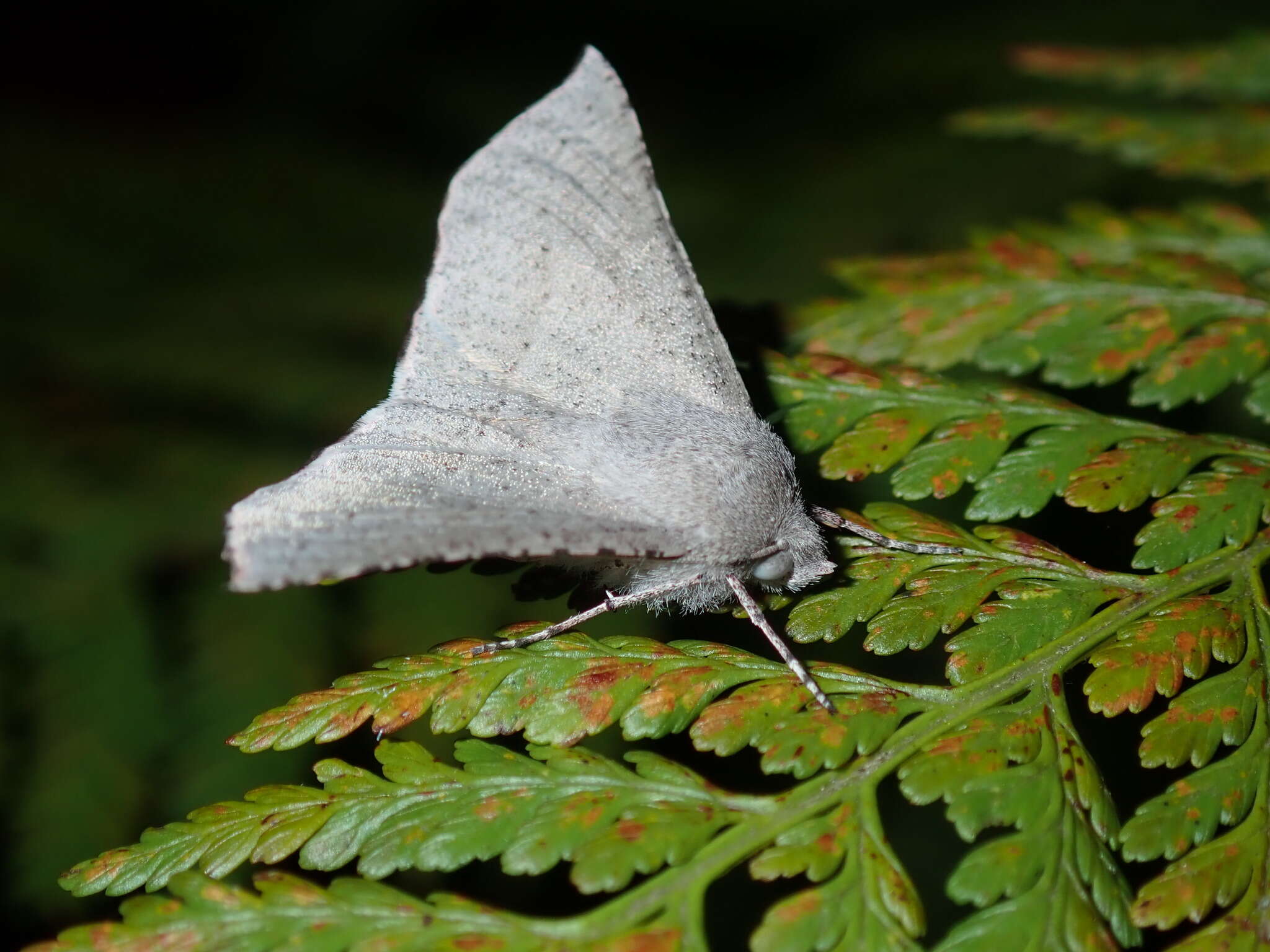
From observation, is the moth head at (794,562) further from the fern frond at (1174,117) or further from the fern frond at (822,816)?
the fern frond at (1174,117)

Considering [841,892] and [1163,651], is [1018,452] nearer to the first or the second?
[1163,651]

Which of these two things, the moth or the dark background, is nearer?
the moth

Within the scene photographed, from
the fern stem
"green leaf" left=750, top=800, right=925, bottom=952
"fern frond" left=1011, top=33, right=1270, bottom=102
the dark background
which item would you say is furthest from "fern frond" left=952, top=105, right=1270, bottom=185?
"green leaf" left=750, top=800, right=925, bottom=952

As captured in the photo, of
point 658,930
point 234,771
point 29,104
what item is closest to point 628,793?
point 658,930

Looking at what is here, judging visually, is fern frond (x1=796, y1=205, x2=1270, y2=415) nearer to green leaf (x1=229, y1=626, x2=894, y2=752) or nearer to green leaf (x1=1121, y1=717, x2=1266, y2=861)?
green leaf (x1=1121, y1=717, x2=1266, y2=861)

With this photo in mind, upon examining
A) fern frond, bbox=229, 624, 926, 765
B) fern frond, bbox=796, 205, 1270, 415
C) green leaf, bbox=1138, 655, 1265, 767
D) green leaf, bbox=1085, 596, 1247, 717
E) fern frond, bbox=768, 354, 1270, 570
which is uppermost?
fern frond, bbox=796, 205, 1270, 415

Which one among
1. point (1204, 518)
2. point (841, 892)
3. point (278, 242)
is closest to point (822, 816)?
point (841, 892)


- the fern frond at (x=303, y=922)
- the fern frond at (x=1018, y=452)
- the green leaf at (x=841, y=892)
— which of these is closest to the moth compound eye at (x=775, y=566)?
the fern frond at (x=1018, y=452)
